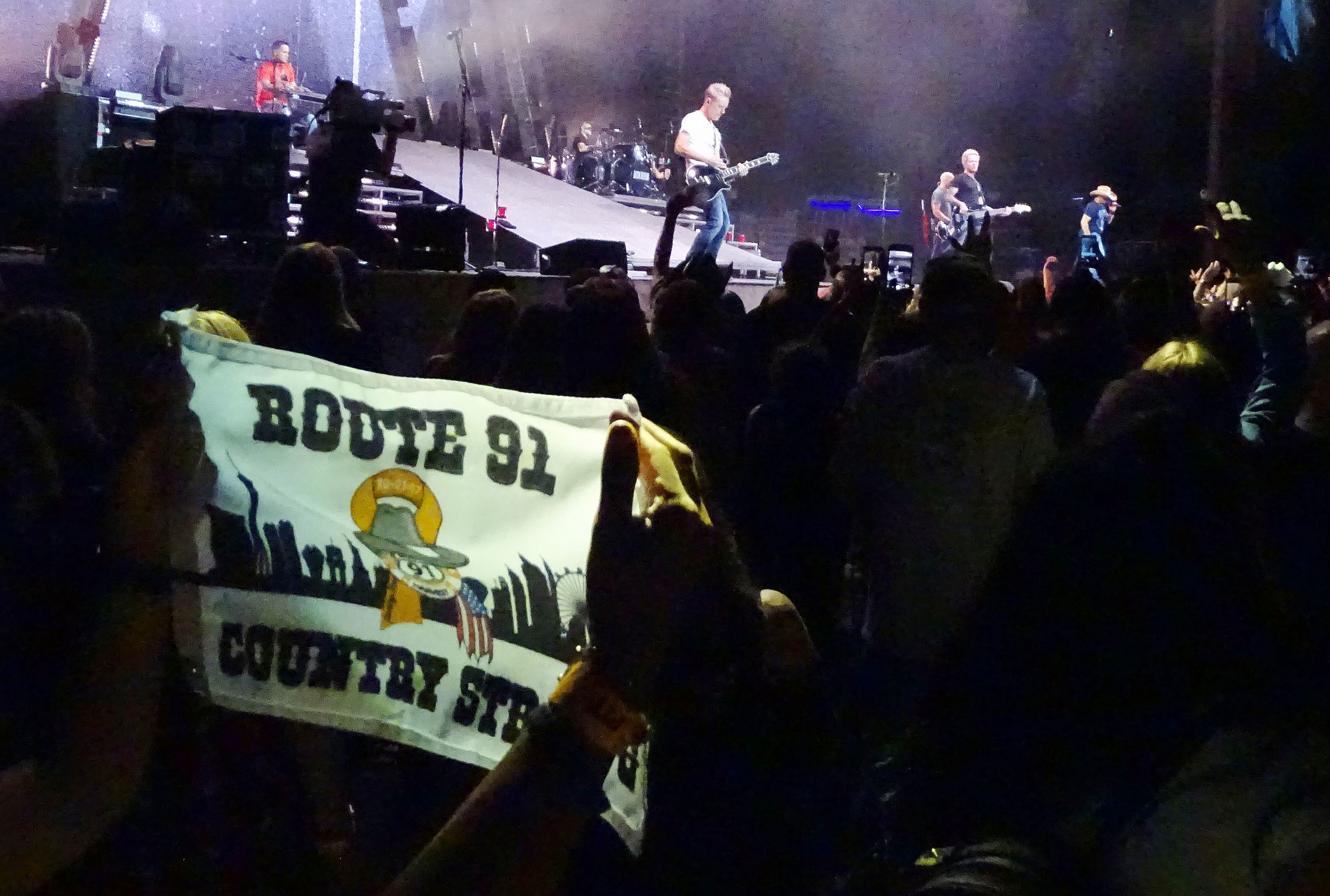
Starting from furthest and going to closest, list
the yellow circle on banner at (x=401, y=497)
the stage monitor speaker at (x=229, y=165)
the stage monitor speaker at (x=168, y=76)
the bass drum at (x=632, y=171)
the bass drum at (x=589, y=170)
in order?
the bass drum at (x=632, y=171), the bass drum at (x=589, y=170), the stage monitor speaker at (x=168, y=76), the stage monitor speaker at (x=229, y=165), the yellow circle on banner at (x=401, y=497)

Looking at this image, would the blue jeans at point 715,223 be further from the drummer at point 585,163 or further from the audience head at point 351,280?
the drummer at point 585,163

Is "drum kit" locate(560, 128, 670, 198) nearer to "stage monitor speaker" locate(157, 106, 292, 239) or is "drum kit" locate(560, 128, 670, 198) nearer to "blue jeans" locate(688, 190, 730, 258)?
"blue jeans" locate(688, 190, 730, 258)

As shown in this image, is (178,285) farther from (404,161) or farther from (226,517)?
(404,161)

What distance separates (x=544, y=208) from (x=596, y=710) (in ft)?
42.1

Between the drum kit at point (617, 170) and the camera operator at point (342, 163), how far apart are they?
873cm

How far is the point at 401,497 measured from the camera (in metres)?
2.02

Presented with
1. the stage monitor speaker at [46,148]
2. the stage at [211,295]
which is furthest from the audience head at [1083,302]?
the stage monitor speaker at [46,148]

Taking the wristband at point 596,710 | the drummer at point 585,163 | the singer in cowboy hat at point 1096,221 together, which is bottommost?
the wristband at point 596,710

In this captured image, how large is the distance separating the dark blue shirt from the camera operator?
8364mm

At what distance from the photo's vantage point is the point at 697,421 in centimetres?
331

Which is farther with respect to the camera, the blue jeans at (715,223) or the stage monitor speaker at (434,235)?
the blue jeans at (715,223)

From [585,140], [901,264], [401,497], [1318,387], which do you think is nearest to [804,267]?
[1318,387]

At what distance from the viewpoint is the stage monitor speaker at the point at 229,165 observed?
6566 millimetres

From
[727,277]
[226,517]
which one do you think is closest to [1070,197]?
[727,277]
